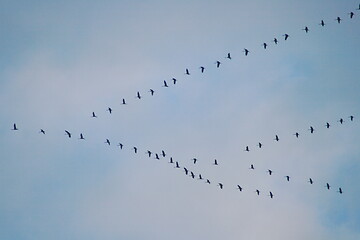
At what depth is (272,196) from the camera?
57188 mm

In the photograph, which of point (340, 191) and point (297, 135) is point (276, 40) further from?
point (340, 191)

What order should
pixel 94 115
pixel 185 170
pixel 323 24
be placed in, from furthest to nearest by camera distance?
pixel 185 170 < pixel 94 115 < pixel 323 24

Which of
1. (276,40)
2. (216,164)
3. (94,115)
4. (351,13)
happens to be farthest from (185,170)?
(351,13)

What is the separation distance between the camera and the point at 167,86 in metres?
50.1

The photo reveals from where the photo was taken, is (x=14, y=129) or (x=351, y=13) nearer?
(x=351, y=13)

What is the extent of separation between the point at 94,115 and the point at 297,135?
20.2 metres

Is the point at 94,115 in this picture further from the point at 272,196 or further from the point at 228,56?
the point at 272,196

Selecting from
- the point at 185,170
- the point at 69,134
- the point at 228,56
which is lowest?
the point at 185,170

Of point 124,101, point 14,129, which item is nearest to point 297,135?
point 124,101

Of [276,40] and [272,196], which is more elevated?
[276,40]

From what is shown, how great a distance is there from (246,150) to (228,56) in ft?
41.3

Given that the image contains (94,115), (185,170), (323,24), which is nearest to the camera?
(323,24)

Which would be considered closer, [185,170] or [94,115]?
[94,115]

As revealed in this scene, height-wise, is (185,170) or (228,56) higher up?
(228,56)
